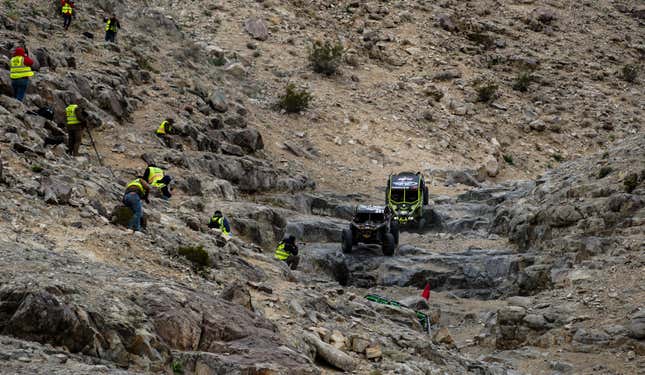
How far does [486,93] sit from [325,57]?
30.9ft

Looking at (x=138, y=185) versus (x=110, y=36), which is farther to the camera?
(x=110, y=36)

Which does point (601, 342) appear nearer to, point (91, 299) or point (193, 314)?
point (193, 314)

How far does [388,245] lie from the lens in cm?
2353

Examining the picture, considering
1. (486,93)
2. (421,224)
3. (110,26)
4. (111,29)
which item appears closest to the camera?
(421,224)

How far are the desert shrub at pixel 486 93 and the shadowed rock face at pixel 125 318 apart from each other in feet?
112

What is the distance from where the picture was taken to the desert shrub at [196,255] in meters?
12.5

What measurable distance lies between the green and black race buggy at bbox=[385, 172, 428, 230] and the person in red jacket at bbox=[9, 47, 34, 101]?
13.0m

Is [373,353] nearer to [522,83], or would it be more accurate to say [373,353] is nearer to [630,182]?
[630,182]

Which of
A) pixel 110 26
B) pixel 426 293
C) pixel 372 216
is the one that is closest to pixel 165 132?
pixel 372 216

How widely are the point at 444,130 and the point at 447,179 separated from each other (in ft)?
17.3

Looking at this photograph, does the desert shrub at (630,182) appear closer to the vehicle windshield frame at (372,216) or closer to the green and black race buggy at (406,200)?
the vehicle windshield frame at (372,216)

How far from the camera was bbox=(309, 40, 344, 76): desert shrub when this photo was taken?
40.5 meters

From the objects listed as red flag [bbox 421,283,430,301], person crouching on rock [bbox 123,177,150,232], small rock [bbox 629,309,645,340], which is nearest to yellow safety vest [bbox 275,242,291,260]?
red flag [bbox 421,283,430,301]

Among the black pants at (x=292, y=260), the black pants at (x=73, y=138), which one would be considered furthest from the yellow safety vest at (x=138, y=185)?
the black pants at (x=292, y=260)
